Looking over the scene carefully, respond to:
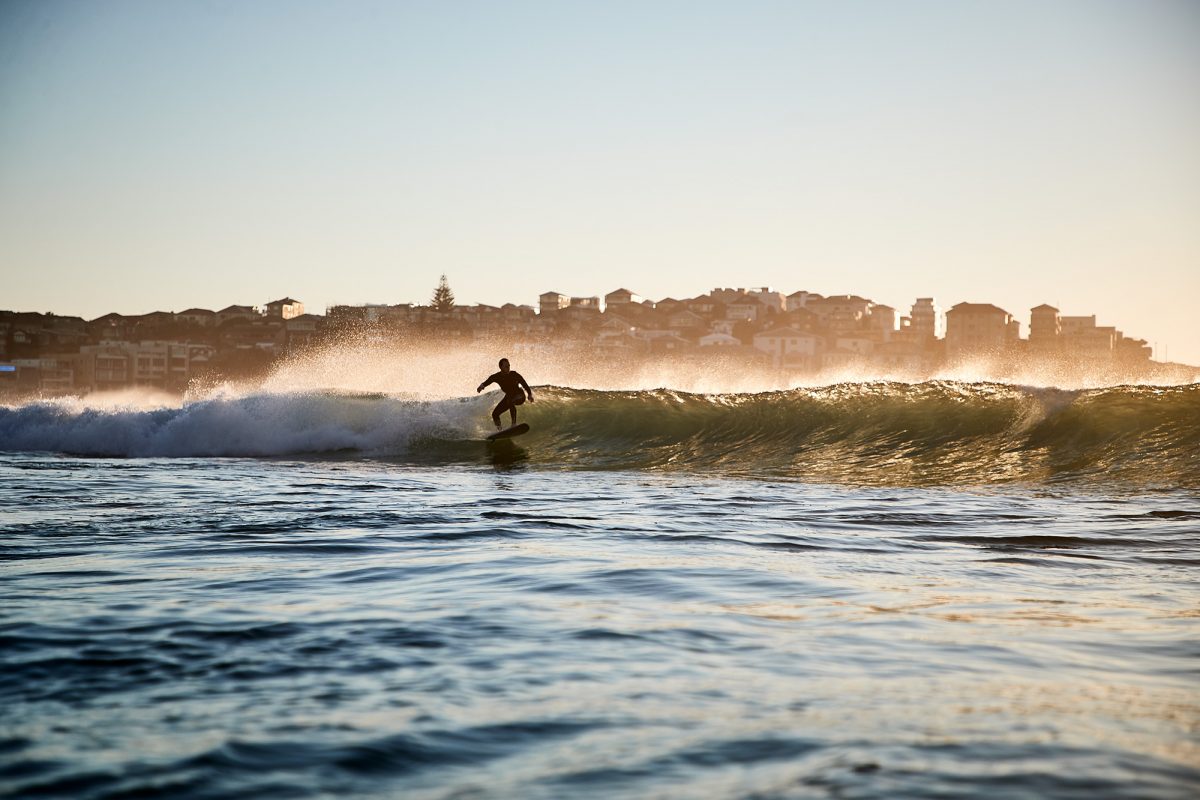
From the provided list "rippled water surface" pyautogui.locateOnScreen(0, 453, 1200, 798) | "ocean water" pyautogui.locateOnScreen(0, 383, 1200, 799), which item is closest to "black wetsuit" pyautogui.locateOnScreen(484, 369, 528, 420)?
"ocean water" pyautogui.locateOnScreen(0, 383, 1200, 799)

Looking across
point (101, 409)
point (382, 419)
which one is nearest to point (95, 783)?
point (382, 419)

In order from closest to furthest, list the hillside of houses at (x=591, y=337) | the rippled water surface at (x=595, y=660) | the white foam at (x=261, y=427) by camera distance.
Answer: the rippled water surface at (x=595, y=660), the white foam at (x=261, y=427), the hillside of houses at (x=591, y=337)

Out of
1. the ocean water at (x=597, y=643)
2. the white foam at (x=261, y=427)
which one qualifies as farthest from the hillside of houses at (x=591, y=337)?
the ocean water at (x=597, y=643)

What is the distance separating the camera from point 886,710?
426 centimetres

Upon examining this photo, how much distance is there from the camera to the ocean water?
12.0ft

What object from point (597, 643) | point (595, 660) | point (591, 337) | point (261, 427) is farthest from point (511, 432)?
point (591, 337)

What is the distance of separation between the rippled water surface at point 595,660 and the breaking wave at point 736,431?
769 centimetres

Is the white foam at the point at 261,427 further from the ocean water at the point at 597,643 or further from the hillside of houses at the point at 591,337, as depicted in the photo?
the hillside of houses at the point at 591,337

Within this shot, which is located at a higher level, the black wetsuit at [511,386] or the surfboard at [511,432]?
the black wetsuit at [511,386]

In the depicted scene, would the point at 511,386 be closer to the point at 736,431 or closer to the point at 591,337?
the point at 736,431

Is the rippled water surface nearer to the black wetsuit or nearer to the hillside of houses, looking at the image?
the black wetsuit

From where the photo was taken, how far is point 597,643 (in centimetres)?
540

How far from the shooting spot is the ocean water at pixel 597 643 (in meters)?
3.66

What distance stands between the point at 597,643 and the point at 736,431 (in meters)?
18.4
